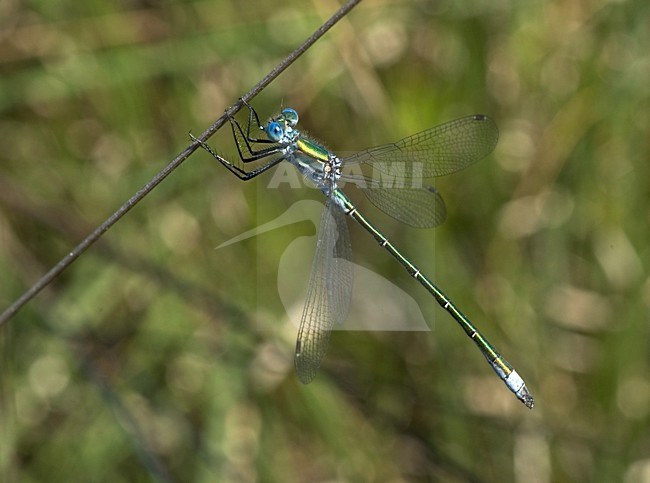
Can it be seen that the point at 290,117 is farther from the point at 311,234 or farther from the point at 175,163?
the point at 175,163

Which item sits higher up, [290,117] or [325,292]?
[290,117]

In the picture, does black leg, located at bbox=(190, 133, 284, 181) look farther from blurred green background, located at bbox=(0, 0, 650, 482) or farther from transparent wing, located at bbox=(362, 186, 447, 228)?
blurred green background, located at bbox=(0, 0, 650, 482)

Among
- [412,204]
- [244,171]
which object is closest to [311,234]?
[412,204]

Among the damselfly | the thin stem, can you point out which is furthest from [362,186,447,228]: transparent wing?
the thin stem

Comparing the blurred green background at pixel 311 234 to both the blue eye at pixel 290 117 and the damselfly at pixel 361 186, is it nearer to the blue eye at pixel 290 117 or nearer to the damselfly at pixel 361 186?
the damselfly at pixel 361 186

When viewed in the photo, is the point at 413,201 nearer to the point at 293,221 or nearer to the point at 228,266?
the point at 293,221

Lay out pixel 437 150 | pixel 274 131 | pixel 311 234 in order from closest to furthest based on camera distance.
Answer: pixel 274 131 < pixel 437 150 < pixel 311 234

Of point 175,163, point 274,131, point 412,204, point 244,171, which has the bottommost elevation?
point 175,163
